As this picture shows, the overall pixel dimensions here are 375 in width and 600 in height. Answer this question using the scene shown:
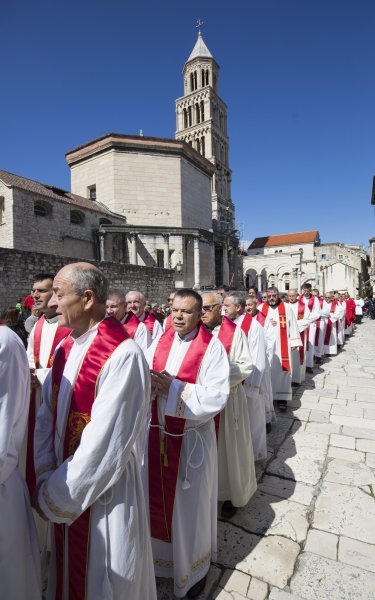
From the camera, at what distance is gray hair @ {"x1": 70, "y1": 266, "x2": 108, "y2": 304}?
161 cm

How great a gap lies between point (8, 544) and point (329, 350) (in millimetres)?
10666

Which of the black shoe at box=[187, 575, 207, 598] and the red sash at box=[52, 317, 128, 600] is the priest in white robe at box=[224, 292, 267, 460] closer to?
the black shoe at box=[187, 575, 207, 598]

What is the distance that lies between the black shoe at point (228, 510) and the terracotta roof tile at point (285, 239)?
6666 centimetres

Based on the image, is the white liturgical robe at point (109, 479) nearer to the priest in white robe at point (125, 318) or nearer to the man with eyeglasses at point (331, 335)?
the priest in white robe at point (125, 318)

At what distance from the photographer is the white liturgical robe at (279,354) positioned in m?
5.76

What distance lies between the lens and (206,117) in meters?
52.3

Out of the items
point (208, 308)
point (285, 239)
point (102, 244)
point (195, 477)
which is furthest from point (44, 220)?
point (285, 239)

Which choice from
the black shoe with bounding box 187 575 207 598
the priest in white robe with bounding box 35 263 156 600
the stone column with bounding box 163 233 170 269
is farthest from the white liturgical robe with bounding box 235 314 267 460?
the stone column with bounding box 163 233 170 269

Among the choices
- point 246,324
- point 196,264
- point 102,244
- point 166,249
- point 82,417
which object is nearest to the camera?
point 82,417

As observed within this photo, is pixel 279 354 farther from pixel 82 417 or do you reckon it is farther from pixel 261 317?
pixel 82 417

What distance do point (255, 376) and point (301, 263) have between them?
54.8 meters

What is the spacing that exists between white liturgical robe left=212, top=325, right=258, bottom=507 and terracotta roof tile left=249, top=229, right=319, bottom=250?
66.5m

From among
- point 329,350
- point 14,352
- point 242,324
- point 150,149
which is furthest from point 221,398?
point 150,149

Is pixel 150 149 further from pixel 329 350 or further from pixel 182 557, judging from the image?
pixel 182 557
